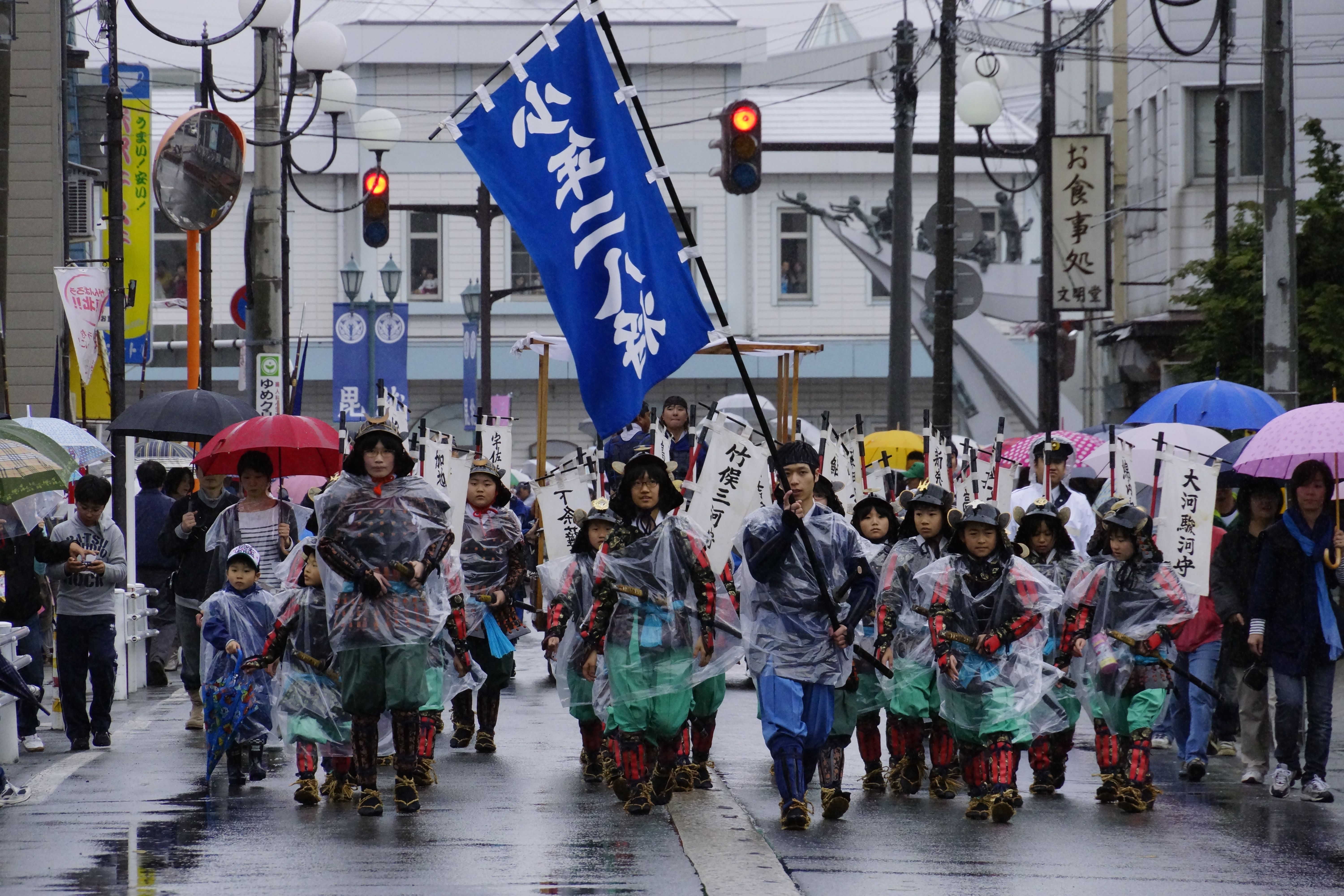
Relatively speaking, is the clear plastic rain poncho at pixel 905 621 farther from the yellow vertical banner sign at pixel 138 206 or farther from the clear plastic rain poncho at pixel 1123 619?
the yellow vertical banner sign at pixel 138 206

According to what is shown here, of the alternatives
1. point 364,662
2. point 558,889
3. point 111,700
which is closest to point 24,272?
point 111,700

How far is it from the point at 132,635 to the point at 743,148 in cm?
618

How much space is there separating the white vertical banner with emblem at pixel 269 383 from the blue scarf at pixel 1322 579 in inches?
407

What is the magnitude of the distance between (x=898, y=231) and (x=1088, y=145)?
6316 mm

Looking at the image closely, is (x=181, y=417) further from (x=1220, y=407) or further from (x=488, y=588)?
(x=1220, y=407)

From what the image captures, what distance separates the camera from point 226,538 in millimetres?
11203

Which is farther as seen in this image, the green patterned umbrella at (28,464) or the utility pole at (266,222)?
the utility pole at (266,222)

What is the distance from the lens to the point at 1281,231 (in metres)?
15.1

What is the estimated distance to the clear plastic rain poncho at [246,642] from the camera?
9.98m

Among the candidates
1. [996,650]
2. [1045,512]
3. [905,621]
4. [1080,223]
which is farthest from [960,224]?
[996,650]

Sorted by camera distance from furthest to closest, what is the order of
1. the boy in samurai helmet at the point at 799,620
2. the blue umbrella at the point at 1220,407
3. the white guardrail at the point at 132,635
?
1. the blue umbrella at the point at 1220,407
2. the white guardrail at the point at 132,635
3. the boy in samurai helmet at the point at 799,620

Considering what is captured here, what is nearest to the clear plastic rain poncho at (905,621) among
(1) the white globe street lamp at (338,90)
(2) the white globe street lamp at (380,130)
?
(1) the white globe street lamp at (338,90)

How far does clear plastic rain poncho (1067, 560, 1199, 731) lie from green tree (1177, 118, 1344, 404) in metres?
10.2

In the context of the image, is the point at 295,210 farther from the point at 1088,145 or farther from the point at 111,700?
the point at 111,700
